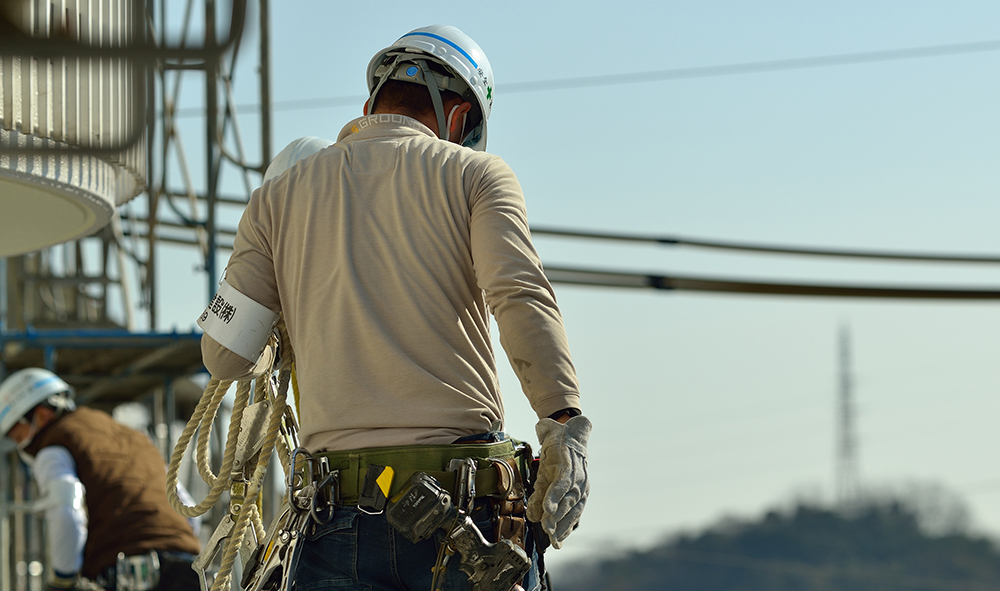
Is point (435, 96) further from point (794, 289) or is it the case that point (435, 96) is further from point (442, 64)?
point (794, 289)

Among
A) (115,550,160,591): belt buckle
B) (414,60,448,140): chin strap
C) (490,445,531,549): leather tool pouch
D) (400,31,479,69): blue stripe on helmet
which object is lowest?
(115,550,160,591): belt buckle

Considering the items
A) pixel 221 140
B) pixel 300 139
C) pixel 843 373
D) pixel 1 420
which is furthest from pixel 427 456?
pixel 843 373

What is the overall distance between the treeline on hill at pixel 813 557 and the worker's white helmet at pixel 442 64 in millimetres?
78804

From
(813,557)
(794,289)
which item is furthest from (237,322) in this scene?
(813,557)

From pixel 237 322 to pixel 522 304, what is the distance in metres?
0.71

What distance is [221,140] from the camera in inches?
304

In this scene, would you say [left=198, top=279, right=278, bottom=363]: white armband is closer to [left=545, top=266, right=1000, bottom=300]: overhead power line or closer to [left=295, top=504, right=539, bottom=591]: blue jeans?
[left=295, top=504, right=539, bottom=591]: blue jeans

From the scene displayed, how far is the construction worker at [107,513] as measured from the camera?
570 centimetres

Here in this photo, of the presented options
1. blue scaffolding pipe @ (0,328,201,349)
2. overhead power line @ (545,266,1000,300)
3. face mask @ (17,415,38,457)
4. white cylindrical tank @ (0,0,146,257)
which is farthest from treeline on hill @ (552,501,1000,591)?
white cylindrical tank @ (0,0,146,257)

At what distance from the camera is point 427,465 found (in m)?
2.50

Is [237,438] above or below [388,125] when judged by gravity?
below

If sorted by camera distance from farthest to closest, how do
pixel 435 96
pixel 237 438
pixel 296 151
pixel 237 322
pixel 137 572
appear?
pixel 137 572
pixel 296 151
pixel 237 438
pixel 435 96
pixel 237 322

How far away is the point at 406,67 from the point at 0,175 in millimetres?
1143

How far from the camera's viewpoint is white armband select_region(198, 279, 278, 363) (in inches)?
109
